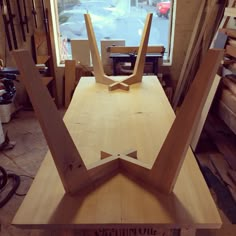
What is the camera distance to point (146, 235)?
104cm

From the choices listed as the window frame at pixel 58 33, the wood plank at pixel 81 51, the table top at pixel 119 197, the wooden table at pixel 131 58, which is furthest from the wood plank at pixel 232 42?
the wood plank at pixel 81 51

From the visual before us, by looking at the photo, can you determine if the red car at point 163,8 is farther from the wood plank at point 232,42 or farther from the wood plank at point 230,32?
the wood plank at point 232,42

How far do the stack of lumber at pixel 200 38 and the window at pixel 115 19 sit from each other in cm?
43

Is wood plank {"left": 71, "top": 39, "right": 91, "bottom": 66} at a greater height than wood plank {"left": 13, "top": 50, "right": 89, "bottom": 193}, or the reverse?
wood plank {"left": 13, "top": 50, "right": 89, "bottom": 193}

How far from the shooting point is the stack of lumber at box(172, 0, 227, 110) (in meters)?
3.29

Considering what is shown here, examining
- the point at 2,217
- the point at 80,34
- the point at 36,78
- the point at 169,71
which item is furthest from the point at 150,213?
the point at 80,34

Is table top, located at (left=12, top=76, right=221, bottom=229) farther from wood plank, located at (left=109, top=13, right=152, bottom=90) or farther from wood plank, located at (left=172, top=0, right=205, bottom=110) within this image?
wood plank, located at (left=172, top=0, right=205, bottom=110)

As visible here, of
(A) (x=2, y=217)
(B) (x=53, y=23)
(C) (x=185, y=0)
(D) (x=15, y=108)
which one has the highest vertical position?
(C) (x=185, y=0)

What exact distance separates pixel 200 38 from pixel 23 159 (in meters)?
2.52

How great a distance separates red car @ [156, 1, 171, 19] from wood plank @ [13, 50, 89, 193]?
329 cm

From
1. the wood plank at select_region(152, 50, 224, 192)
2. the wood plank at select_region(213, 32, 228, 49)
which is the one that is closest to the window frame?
the wood plank at select_region(213, 32, 228, 49)

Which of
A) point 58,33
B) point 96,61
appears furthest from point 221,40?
point 58,33

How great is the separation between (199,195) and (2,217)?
61.0 inches

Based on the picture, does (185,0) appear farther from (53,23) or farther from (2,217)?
(2,217)
